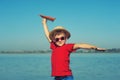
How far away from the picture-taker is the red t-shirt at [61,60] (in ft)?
15.5

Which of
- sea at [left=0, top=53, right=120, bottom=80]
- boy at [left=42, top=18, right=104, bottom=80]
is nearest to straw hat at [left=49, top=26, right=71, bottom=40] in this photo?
boy at [left=42, top=18, right=104, bottom=80]

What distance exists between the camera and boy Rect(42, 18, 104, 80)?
4.73 m

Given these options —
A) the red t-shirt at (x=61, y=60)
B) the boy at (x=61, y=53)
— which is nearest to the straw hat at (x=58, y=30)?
the boy at (x=61, y=53)

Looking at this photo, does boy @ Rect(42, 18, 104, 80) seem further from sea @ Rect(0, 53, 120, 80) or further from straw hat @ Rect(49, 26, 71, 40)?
sea @ Rect(0, 53, 120, 80)

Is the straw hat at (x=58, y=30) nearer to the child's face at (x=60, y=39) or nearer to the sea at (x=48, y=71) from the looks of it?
the child's face at (x=60, y=39)

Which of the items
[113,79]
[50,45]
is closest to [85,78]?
[113,79]

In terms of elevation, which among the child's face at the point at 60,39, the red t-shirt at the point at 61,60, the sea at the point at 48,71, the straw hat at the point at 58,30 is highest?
the straw hat at the point at 58,30

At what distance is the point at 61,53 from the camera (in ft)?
15.9

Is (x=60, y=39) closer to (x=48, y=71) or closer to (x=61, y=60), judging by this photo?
(x=61, y=60)

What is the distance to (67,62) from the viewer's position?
4.82m

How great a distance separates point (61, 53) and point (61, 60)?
111mm

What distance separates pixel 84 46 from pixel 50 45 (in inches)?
32.9

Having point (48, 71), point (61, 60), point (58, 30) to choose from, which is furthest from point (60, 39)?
point (48, 71)

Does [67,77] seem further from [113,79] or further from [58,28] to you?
[113,79]
